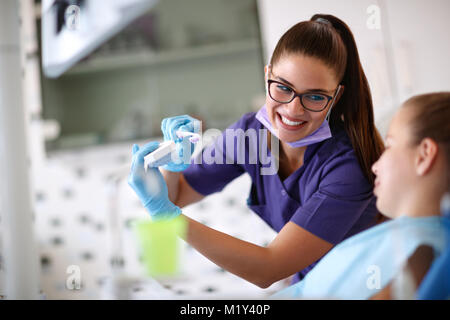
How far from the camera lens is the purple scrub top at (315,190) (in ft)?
2.80

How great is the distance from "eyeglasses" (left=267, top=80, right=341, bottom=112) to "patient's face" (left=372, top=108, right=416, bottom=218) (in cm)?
13

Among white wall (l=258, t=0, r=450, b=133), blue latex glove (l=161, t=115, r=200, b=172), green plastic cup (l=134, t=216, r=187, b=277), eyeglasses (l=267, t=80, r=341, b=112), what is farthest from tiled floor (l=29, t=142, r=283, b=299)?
white wall (l=258, t=0, r=450, b=133)

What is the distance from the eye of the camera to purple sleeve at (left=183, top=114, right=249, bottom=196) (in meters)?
1.00

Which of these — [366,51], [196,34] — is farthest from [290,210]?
[196,34]

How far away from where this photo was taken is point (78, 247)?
137cm

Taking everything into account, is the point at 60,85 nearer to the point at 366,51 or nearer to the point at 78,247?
the point at 78,247

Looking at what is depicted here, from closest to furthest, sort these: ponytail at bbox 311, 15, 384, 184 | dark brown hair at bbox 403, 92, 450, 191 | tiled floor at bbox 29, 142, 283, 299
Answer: dark brown hair at bbox 403, 92, 450, 191, ponytail at bbox 311, 15, 384, 184, tiled floor at bbox 29, 142, 283, 299

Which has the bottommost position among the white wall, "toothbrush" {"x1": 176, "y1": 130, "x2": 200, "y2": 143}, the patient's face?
the patient's face

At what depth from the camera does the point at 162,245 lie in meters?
0.90

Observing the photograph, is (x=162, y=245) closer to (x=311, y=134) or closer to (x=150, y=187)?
(x=150, y=187)

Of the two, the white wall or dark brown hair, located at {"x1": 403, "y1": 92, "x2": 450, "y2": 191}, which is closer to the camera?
dark brown hair, located at {"x1": 403, "y1": 92, "x2": 450, "y2": 191}

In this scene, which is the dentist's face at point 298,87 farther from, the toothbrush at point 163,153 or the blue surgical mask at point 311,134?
the toothbrush at point 163,153

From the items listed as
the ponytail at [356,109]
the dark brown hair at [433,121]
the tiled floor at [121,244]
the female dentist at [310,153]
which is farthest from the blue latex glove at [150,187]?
the dark brown hair at [433,121]

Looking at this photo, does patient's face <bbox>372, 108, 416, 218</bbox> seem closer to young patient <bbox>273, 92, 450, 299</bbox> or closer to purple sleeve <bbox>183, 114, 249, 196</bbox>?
young patient <bbox>273, 92, 450, 299</bbox>
